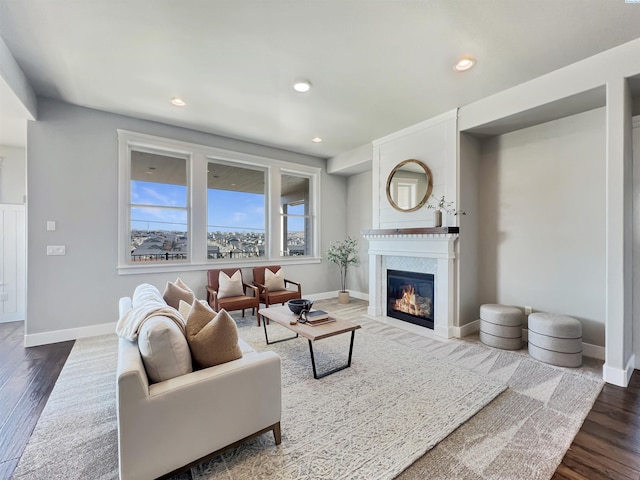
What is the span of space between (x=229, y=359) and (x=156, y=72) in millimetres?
2867

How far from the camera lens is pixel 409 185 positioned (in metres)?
4.14

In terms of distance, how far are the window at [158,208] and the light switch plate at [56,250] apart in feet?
2.40

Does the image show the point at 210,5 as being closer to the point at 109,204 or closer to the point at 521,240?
Result: the point at 109,204

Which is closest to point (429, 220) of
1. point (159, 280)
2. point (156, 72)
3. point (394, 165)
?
point (394, 165)

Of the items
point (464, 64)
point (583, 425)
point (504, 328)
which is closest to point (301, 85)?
point (464, 64)

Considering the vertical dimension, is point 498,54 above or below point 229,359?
above

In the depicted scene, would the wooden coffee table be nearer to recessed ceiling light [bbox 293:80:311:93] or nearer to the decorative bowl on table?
the decorative bowl on table

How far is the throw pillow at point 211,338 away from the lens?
158cm

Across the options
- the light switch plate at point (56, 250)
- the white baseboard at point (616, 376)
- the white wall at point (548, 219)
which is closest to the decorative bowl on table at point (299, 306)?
the white wall at point (548, 219)

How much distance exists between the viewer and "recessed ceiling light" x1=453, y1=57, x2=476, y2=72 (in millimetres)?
2578

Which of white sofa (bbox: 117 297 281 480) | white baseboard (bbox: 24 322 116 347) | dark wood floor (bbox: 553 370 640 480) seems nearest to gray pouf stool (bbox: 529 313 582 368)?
dark wood floor (bbox: 553 370 640 480)

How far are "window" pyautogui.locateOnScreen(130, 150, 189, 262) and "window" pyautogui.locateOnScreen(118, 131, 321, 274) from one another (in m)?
0.01

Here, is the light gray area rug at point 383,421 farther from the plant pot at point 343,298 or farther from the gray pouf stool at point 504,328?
the plant pot at point 343,298

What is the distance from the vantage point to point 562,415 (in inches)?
78.7
